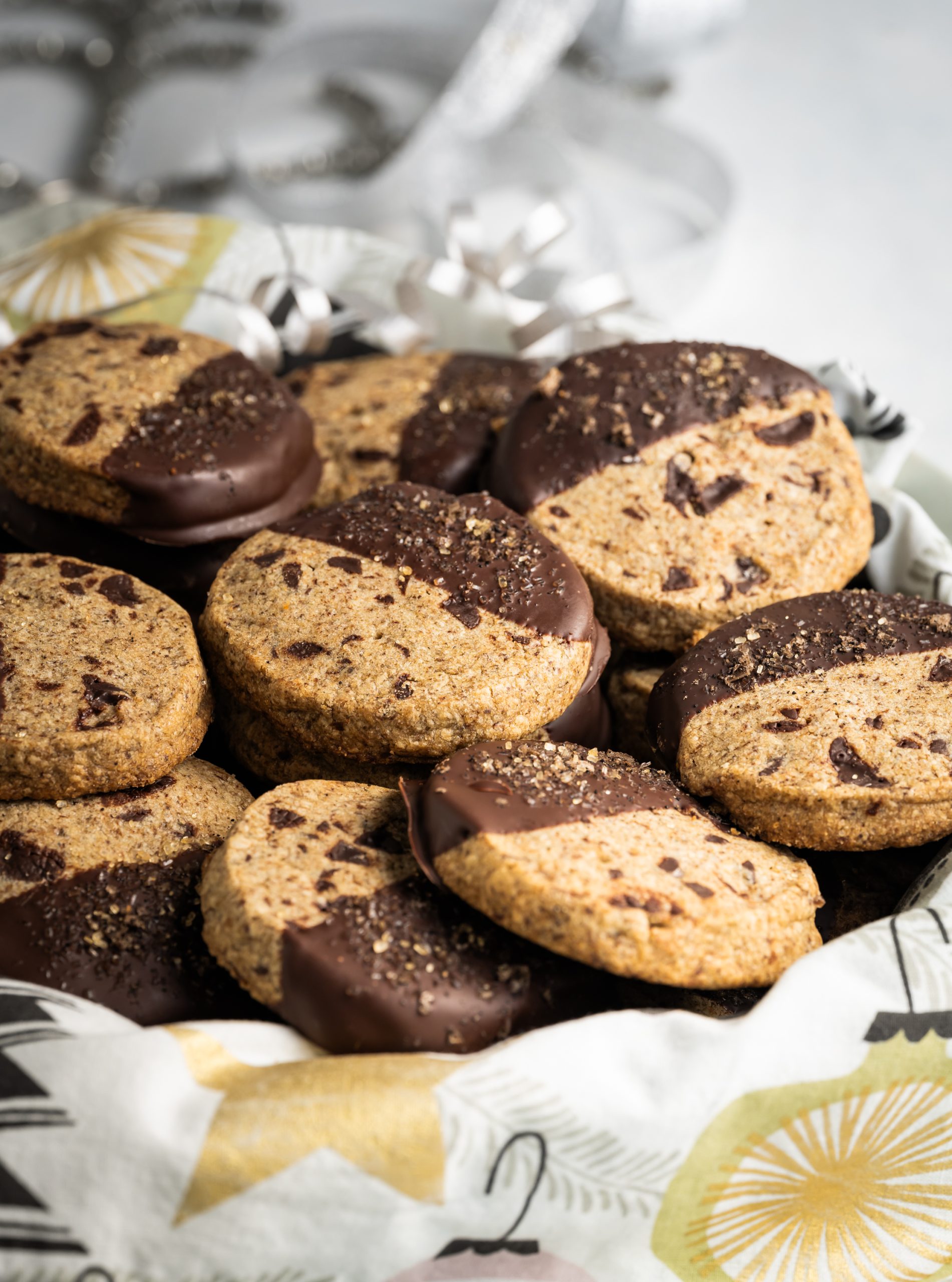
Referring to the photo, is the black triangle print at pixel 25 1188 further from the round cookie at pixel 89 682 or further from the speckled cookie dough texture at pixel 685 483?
the speckled cookie dough texture at pixel 685 483

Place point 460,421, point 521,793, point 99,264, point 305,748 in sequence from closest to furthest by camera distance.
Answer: point 521,793 → point 305,748 → point 460,421 → point 99,264

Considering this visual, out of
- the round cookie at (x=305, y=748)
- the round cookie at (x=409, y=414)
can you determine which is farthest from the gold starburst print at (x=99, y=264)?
the round cookie at (x=305, y=748)

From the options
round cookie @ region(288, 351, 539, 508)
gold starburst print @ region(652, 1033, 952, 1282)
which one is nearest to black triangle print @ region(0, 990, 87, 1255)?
gold starburst print @ region(652, 1033, 952, 1282)

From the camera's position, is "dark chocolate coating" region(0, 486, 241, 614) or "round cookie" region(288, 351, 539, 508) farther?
"round cookie" region(288, 351, 539, 508)

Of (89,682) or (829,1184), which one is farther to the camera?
(89,682)

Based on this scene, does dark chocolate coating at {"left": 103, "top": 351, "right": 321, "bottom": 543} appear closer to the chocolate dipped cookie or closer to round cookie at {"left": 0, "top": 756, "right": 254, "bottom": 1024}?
the chocolate dipped cookie

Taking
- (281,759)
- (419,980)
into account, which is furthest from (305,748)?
(419,980)

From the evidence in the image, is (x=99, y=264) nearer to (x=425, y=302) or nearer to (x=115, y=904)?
(x=425, y=302)
